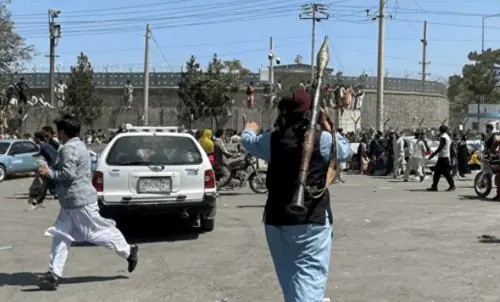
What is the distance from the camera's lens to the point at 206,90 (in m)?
46.8

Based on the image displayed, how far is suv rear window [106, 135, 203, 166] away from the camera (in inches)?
383

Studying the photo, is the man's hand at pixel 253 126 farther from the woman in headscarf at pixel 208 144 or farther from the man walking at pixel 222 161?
the woman in headscarf at pixel 208 144

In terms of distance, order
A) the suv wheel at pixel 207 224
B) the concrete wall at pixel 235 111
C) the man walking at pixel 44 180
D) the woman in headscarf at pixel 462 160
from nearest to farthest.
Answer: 1. the man walking at pixel 44 180
2. the suv wheel at pixel 207 224
3. the woman in headscarf at pixel 462 160
4. the concrete wall at pixel 235 111

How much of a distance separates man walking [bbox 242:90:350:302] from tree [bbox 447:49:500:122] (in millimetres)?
69095

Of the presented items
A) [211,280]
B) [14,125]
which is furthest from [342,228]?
[14,125]

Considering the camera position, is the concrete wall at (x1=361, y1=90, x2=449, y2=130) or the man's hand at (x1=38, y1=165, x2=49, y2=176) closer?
the man's hand at (x1=38, y1=165, x2=49, y2=176)

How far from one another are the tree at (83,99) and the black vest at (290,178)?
140ft

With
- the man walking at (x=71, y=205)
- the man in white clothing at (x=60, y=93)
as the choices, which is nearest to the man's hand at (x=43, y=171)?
the man walking at (x=71, y=205)

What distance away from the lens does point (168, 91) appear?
5253 cm

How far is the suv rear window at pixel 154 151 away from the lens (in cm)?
973

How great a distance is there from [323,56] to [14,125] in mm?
41593

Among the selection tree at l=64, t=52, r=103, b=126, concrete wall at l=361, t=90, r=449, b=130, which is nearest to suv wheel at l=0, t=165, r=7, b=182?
tree at l=64, t=52, r=103, b=126

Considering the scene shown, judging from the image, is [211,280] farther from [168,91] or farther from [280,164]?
[168,91]

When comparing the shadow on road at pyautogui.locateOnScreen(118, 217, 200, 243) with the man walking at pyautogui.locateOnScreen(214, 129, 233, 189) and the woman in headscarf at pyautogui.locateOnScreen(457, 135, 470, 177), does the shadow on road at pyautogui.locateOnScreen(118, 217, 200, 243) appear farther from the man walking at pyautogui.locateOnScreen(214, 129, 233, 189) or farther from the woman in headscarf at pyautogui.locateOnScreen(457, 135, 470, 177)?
the woman in headscarf at pyautogui.locateOnScreen(457, 135, 470, 177)
